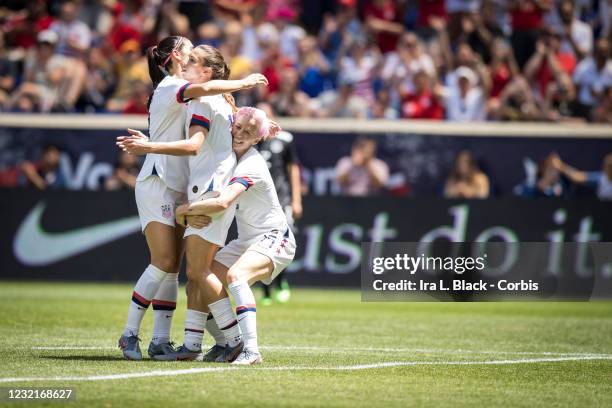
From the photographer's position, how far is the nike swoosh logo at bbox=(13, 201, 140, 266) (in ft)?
56.8

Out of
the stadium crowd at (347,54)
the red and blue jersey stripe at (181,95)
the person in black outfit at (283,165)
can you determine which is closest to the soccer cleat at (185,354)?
the red and blue jersey stripe at (181,95)

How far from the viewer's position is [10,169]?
60.0ft

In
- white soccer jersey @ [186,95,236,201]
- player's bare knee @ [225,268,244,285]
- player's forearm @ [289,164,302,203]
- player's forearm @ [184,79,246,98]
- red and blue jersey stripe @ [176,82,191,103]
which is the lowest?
player's forearm @ [289,164,302,203]

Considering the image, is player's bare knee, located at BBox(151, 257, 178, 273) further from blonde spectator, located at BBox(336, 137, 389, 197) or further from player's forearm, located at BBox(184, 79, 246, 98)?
blonde spectator, located at BBox(336, 137, 389, 197)

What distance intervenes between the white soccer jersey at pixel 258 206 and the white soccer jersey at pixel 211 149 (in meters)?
0.14

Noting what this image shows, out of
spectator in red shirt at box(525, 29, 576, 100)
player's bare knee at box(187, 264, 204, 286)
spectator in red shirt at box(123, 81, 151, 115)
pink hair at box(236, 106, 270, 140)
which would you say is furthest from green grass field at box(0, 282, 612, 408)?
spectator in red shirt at box(525, 29, 576, 100)

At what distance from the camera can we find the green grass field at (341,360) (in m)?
6.82

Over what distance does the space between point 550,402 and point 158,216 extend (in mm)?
3188

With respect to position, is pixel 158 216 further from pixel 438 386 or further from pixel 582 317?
pixel 582 317

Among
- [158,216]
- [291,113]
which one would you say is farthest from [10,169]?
[158,216]

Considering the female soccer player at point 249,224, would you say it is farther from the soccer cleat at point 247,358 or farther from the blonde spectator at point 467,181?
the blonde spectator at point 467,181

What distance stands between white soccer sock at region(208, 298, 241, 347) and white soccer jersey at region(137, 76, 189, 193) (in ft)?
3.01

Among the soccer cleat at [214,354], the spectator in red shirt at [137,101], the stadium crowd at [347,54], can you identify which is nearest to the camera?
the soccer cleat at [214,354]

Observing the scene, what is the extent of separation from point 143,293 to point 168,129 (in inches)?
49.0
